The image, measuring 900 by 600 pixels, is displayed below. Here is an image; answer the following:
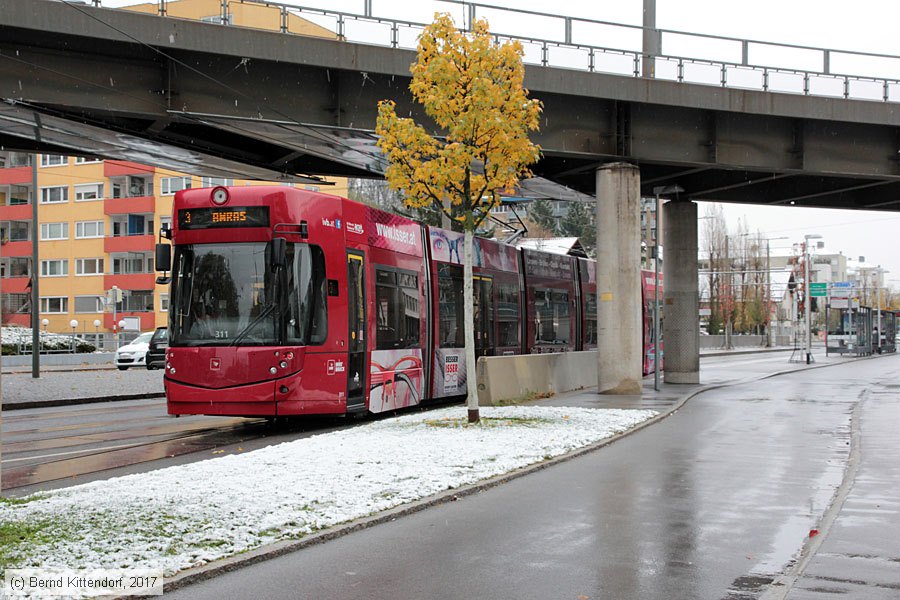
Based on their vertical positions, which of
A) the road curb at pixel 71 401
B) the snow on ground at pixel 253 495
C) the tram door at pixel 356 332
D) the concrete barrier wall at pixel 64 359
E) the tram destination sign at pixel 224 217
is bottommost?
the road curb at pixel 71 401

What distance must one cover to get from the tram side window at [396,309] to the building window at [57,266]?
2516 inches

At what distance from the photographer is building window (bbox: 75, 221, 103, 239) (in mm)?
75125

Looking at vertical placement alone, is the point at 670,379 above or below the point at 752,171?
below

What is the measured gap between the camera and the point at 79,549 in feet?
21.9

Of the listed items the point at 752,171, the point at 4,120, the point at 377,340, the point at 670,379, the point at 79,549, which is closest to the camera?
the point at 79,549

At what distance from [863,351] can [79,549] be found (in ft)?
223

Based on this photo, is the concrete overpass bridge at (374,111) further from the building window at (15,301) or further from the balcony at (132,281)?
the building window at (15,301)

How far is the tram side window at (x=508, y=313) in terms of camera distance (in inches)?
926

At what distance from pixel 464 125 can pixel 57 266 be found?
68254mm

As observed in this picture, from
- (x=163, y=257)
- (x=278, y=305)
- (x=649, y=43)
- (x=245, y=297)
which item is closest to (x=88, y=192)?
(x=649, y=43)

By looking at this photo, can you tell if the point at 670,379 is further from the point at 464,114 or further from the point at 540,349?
the point at 464,114

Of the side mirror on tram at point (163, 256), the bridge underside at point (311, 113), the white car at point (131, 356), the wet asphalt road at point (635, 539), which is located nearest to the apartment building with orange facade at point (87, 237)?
the white car at point (131, 356)

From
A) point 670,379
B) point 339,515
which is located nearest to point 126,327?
point 670,379

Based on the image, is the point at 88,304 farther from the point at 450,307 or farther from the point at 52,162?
the point at 450,307
